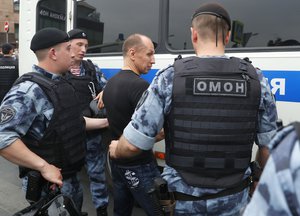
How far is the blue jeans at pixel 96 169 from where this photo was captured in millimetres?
3697

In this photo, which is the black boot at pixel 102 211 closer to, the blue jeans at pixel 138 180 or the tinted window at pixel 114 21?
the blue jeans at pixel 138 180

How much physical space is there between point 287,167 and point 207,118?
3.13 ft

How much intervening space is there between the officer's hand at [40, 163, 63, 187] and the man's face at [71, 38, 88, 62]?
5.90 feet

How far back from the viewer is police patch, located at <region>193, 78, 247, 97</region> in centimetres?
167

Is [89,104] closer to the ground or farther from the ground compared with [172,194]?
farther from the ground

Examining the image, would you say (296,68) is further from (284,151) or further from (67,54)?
(284,151)

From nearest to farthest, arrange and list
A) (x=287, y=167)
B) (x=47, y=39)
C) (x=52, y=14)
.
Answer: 1. (x=287, y=167)
2. (x=47, y=39)
3. (x=52, y=14)

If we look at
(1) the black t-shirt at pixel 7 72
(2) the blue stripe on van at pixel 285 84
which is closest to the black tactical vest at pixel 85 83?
(2) the blue stripe on van at pixel 285 84

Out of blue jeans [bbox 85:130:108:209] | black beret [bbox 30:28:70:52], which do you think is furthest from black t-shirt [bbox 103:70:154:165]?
blue jeans [bbox 85:130:108:209]

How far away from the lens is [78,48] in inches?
147

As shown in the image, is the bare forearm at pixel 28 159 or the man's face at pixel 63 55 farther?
the man's face at pixel 63 55

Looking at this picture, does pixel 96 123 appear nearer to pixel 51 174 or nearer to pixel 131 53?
pixel 131 53

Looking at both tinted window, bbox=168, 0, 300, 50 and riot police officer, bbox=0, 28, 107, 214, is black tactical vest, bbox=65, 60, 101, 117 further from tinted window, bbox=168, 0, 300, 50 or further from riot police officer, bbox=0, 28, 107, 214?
tinted window, bbox=168, 0, 300, 50

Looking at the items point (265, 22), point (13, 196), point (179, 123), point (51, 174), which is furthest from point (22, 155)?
point (13, 196)
